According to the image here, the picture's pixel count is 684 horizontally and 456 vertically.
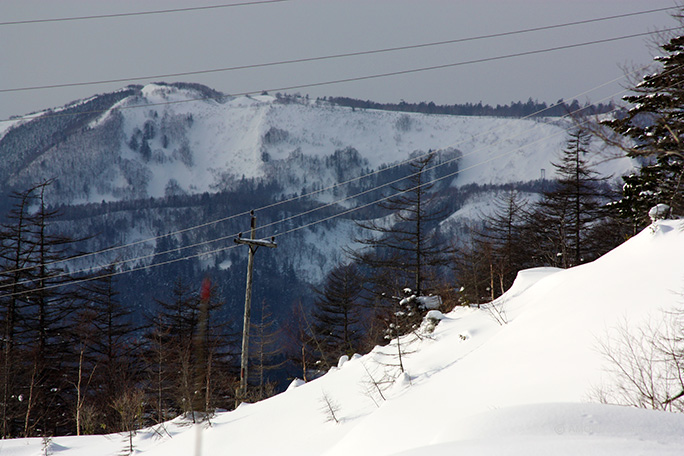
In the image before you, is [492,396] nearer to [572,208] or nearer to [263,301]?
[263,301]

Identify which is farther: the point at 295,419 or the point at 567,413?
the point at 295,419

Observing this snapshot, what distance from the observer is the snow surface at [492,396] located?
527 cm

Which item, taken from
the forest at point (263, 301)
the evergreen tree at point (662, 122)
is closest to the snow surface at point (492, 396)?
the forest at point (263, 301)

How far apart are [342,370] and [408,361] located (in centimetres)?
273

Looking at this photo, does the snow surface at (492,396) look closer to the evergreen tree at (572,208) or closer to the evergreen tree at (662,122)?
the evergreen tree at (662,122)

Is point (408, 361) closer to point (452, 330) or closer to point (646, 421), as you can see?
point (452, 330)

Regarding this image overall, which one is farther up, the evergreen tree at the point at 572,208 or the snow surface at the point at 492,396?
the evergreen tree at the point at 572,208

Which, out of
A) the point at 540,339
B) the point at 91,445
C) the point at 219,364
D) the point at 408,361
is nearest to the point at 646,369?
the point at 540,339

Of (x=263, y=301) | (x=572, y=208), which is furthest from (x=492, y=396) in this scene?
(x=572, y=208)

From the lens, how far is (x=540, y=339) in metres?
12.6

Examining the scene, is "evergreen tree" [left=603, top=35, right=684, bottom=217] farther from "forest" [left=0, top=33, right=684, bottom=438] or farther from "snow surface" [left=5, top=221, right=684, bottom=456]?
"snow surface" [left=5, top=221, right=684, bottom=456]

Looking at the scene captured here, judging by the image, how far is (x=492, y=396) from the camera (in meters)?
10.6

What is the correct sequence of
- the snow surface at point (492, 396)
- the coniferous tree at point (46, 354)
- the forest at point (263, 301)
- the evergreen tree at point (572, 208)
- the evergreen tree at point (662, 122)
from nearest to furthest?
the snow surface at point (492, 396), the evergreen tree at point (662, 122), the forest at point (263, 301), the coniferous tree at point (46, 354), the evergreen tree at point (572, 208)

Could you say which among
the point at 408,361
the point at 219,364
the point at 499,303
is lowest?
the point at 219,364
